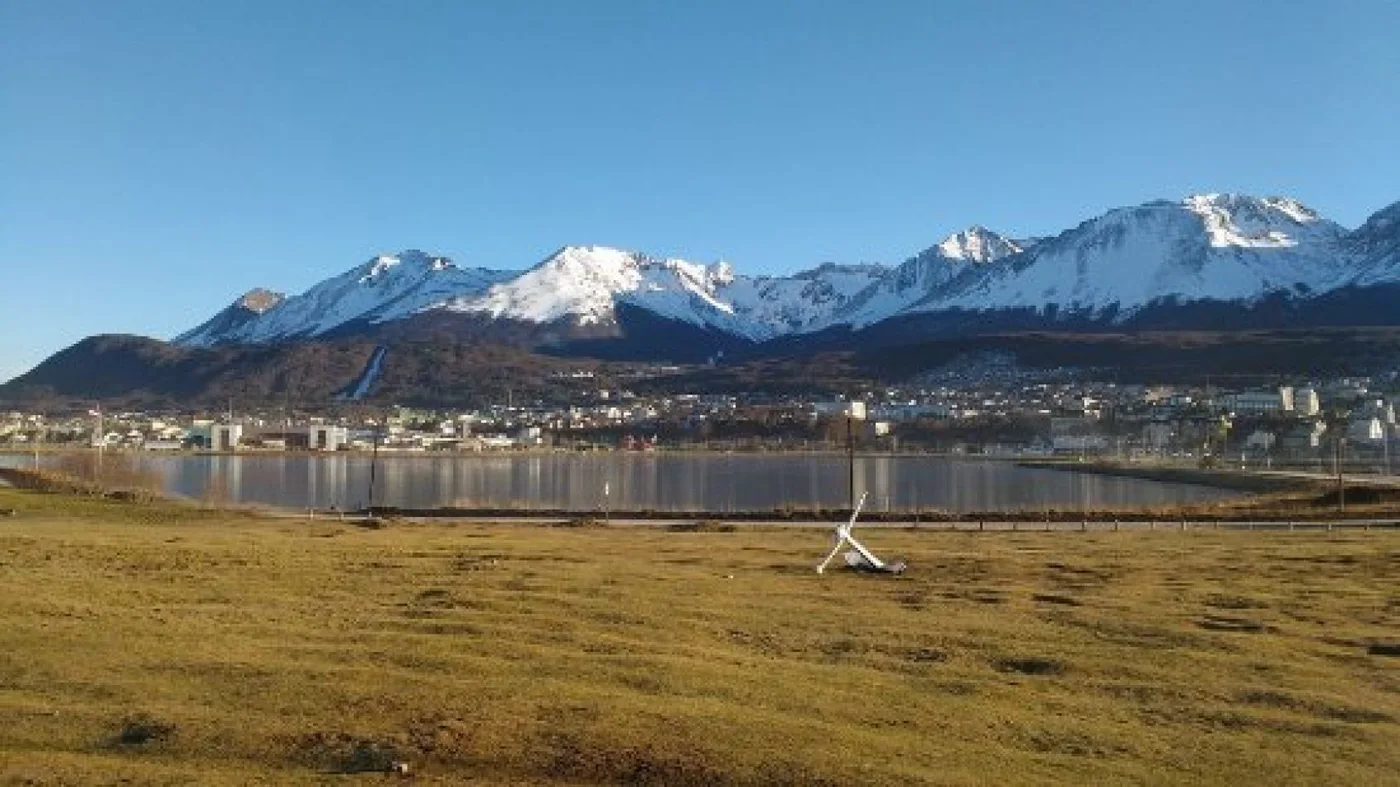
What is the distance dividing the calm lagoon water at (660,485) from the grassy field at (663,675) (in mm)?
47715

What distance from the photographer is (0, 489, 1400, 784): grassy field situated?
10.6 meters

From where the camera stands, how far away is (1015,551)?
1494 inches

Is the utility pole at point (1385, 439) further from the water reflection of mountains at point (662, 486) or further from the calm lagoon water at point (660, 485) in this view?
the water reflection of mountains at point (662, 486)

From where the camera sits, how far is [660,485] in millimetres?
114812

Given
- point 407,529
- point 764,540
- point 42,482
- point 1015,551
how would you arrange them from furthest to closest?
1. point 42,482
2. point 407,529
3. point 764,540
4. point 1015,551

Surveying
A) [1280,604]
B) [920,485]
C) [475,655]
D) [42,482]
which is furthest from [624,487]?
[475,655]

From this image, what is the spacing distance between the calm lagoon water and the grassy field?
4771 cm

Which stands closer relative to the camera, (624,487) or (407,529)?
(407,529)

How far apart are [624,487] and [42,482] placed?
48.2 m

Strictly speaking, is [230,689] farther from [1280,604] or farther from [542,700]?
[1280,604]

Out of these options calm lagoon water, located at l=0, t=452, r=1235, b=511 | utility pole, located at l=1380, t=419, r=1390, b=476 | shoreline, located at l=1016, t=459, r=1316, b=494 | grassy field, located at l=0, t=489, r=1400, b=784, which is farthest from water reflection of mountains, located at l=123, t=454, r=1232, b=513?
grassy field, located at l=0, t=489, r=1400, b=784

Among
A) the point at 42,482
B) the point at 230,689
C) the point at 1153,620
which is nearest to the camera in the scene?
the point at 230,689

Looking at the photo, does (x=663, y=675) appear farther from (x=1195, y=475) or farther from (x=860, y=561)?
(x=1195, y=475)

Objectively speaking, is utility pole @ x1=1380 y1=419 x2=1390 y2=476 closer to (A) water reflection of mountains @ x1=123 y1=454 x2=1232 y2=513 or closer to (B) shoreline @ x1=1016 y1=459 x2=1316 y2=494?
(B) shoreline @ x1=1016 y1=459 x2=1316 y2=494
